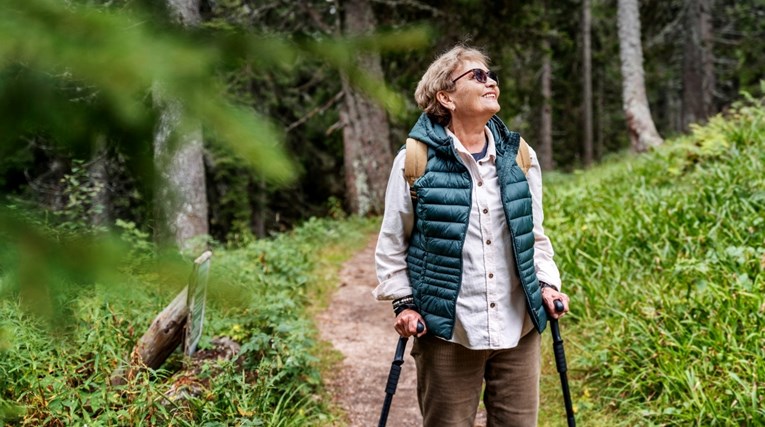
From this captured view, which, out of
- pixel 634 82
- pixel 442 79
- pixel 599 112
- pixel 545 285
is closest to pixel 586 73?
pixel 599 112

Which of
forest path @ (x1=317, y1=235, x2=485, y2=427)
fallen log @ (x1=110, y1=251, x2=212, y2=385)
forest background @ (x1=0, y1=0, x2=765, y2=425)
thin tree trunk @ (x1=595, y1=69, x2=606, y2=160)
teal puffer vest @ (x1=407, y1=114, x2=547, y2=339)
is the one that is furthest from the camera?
thin tree trunk @ (x1=595, y1=69, x2=606, y2=160)

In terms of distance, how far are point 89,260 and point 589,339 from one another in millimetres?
4395

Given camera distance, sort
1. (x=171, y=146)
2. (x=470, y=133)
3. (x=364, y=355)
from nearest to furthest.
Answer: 1. (x=171, y=146)
2. (x=470, y=133)
3. (x=364, y=355)

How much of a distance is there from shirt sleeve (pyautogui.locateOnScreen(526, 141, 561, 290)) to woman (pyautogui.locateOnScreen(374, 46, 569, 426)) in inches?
2.5

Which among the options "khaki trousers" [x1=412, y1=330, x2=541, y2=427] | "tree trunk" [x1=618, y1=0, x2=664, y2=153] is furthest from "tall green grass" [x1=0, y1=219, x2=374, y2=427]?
"tree trunk" [x1=618, y1=0, x2=664, y2=153]

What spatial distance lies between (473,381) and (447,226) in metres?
0.70

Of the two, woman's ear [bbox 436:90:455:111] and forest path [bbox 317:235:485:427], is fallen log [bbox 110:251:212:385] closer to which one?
forest path [bbox 317:235:485:427]

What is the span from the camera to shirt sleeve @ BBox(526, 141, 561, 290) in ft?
9.09

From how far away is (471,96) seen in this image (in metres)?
2.55

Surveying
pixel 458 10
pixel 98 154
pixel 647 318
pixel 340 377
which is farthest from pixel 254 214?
pixel 98 154

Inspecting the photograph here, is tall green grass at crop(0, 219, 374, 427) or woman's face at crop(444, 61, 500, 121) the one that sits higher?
woman's face at crop(444, 61, 500, 121)

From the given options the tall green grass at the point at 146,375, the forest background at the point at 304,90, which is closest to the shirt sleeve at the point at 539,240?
the forest background at the point at 304,90

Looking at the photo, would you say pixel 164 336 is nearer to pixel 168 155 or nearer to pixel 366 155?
pixel 168 155

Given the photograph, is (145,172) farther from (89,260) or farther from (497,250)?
(497,250)
